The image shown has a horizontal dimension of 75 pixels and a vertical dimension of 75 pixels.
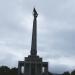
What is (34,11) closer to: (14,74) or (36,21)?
(36,21)

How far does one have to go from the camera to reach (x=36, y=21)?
10625cm

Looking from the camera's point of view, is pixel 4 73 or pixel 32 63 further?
pixel 4 73

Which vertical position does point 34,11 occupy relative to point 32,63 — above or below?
above

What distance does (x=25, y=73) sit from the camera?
337ft

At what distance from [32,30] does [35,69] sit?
34.5 feet

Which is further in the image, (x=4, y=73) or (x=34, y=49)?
(x=4, y=73)

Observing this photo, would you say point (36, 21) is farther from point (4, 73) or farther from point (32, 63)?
point (4, 73)

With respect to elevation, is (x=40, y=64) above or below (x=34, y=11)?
below

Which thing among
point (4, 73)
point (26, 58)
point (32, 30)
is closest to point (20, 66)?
point (26, 58)

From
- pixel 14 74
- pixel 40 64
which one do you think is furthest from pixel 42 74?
pixel 14 74

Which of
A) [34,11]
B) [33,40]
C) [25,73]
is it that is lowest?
[25,73]

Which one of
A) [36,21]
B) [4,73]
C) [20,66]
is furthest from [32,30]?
[4,73]

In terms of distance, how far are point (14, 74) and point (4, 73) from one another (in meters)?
3.36

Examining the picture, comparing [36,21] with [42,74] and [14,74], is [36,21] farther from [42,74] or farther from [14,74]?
[14,74]
